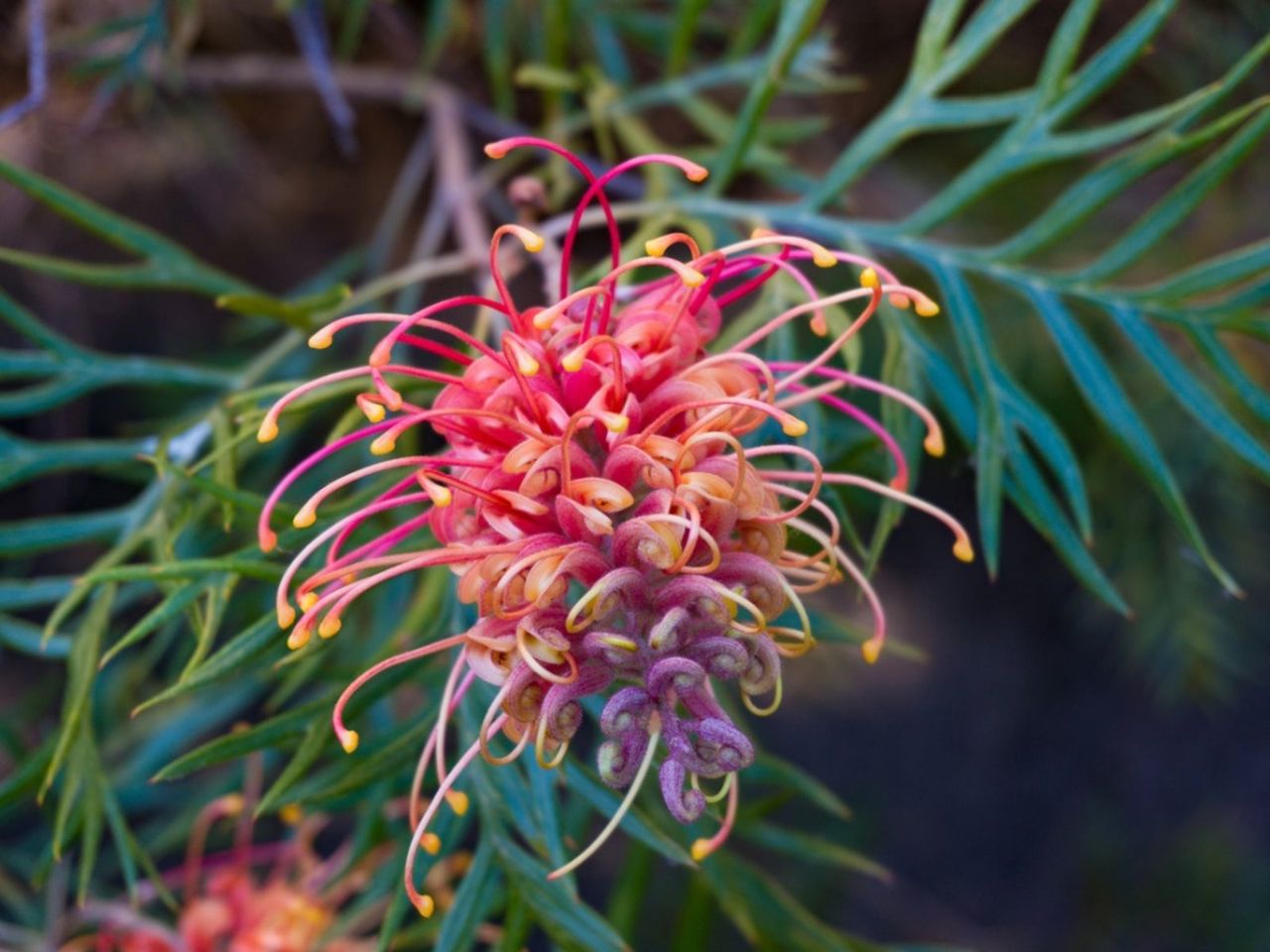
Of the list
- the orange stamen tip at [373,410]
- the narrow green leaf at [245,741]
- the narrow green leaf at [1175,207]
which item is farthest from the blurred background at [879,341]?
the orange stamen tip at [373,410]

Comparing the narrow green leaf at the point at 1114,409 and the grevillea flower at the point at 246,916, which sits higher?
the narrow green leaf at the point at 1114,409

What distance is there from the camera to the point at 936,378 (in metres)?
0.74

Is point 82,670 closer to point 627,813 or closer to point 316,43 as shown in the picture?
point 627,813

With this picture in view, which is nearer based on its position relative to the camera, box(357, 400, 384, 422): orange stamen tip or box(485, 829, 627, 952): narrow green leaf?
box(357, 400, 384, 422): orange stamen tip

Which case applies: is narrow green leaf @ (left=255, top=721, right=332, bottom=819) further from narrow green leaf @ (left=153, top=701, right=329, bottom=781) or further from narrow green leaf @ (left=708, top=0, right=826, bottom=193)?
narrow green leaf @ (left=708, top=0, right=826, bottom=193)

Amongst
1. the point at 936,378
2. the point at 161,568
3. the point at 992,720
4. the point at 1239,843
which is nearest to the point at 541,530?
the point at 161,568

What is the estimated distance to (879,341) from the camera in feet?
4.16

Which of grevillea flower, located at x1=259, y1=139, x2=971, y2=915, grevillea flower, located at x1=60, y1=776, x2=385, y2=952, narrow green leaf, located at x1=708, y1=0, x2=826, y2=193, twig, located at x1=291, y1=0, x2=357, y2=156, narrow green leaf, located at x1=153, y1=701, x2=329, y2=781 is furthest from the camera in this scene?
twig, located at x1=291, y1=0, x2=357, y2=156

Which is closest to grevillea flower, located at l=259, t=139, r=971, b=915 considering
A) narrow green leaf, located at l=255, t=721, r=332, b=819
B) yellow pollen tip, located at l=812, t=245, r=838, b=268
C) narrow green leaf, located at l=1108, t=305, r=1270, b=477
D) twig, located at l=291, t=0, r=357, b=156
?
yellow pollen tip, located at l=812, t=245, r=838, b=268

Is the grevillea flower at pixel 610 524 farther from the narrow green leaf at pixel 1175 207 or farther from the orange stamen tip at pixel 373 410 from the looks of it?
the narrow green leaf at pixel 1175 207

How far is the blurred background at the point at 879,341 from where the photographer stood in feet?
3.76

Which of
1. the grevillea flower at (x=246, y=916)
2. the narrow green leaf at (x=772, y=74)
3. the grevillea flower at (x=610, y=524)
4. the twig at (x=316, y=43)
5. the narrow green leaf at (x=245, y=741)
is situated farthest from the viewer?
the twig at (x=316, y=43)

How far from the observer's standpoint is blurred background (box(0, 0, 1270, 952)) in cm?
114

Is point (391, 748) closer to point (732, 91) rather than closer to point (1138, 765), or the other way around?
point (732, 91)
